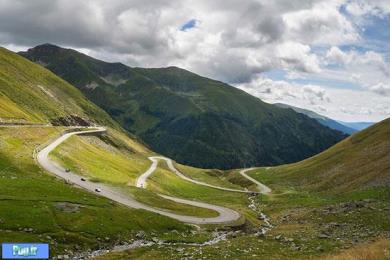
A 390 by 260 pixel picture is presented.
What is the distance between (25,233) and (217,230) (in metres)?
36.5

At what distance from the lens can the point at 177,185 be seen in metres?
162

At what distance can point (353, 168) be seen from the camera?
157 metres

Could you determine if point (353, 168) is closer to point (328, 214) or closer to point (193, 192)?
point (193, 192)

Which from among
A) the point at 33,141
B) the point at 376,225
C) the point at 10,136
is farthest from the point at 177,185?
the point at 376,225

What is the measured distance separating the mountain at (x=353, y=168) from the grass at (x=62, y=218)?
73335 mm

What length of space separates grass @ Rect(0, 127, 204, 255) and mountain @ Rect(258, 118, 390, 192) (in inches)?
2887

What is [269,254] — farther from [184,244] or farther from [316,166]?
[316,166]

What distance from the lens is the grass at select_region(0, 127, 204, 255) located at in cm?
5338

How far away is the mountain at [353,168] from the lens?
437ft

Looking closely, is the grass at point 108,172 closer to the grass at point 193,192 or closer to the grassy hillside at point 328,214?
the grass at point 193,192

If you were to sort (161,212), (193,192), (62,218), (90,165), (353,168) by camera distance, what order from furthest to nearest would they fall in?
(353,168)
(193,192)
(90,165)
(161,212)
(62,218)

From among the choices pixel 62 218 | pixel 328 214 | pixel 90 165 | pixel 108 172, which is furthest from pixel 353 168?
pixel 62 218

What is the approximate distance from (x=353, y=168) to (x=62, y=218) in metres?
121

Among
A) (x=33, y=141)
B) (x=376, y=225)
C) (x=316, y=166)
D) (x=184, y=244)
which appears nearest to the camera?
(x=184, y=244)
